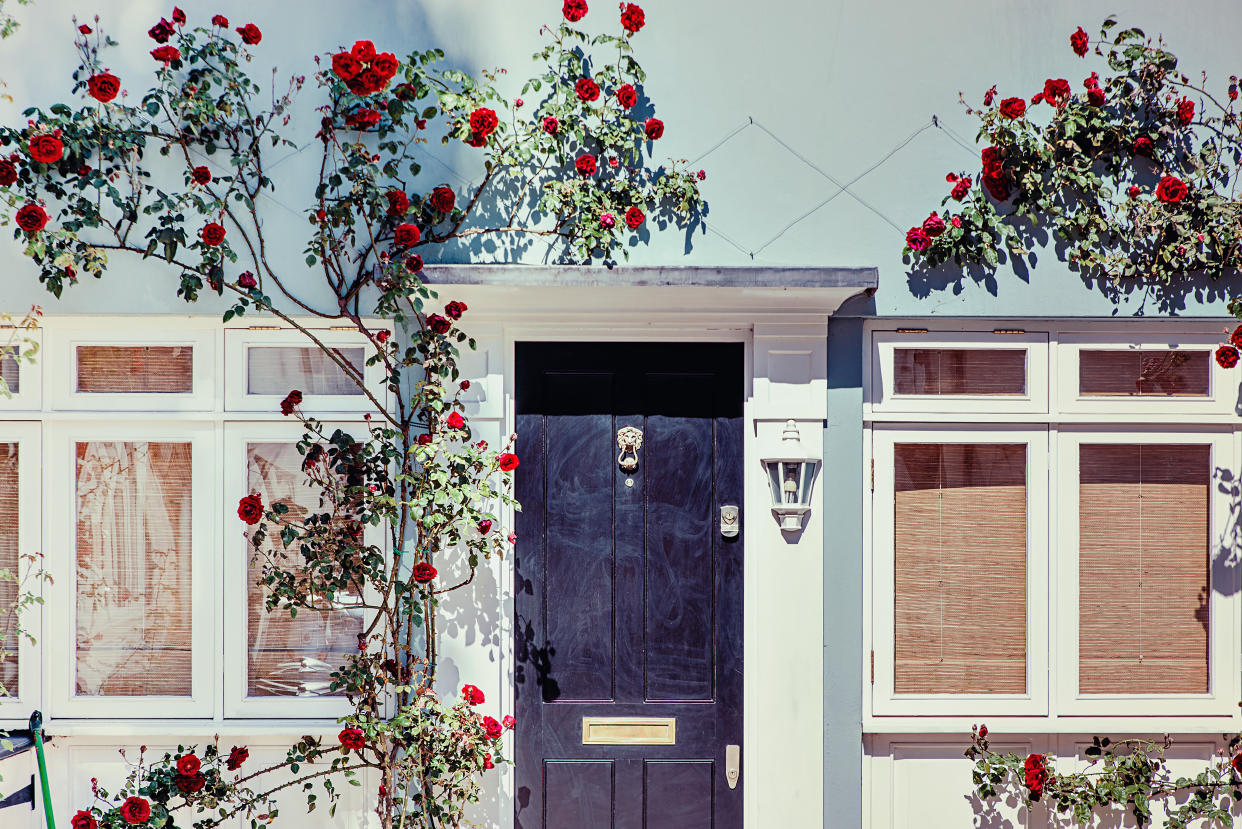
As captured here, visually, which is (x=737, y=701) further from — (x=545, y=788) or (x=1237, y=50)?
(x=1237, y=50)

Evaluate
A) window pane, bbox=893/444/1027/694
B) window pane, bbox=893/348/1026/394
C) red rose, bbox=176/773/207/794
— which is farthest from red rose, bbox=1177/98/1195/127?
red rose, bbox=176/773/207/794

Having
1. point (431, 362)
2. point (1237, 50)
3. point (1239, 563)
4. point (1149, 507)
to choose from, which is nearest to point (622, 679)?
point (431, 362)

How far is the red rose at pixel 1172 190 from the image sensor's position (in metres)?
3.50

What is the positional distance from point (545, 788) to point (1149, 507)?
2.65 metres

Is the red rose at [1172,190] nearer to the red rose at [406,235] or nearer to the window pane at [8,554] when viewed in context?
the red rose at [406,235]

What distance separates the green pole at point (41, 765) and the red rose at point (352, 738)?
1107mm

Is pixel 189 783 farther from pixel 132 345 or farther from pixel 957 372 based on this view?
pixel 957 372

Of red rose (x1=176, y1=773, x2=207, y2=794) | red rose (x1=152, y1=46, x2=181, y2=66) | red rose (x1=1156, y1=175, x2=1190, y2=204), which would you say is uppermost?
red rose (x1=152, y1=46, x2=181, y2=66)

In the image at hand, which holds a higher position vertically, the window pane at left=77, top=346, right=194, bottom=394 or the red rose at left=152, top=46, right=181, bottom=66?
the red rose at left=152, top=46, right=181, bottom=66

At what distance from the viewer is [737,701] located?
11.7 ft

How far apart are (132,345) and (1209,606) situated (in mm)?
4383

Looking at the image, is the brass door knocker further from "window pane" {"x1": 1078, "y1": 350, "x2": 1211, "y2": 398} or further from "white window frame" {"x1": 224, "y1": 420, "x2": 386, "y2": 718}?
"window pane" {"x1": 1078, "y1": 350, "x2": 1211, "y2": 398}

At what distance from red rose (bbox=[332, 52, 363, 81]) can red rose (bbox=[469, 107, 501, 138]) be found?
0.43 meters

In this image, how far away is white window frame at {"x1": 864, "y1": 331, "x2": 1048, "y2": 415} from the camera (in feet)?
11.8
